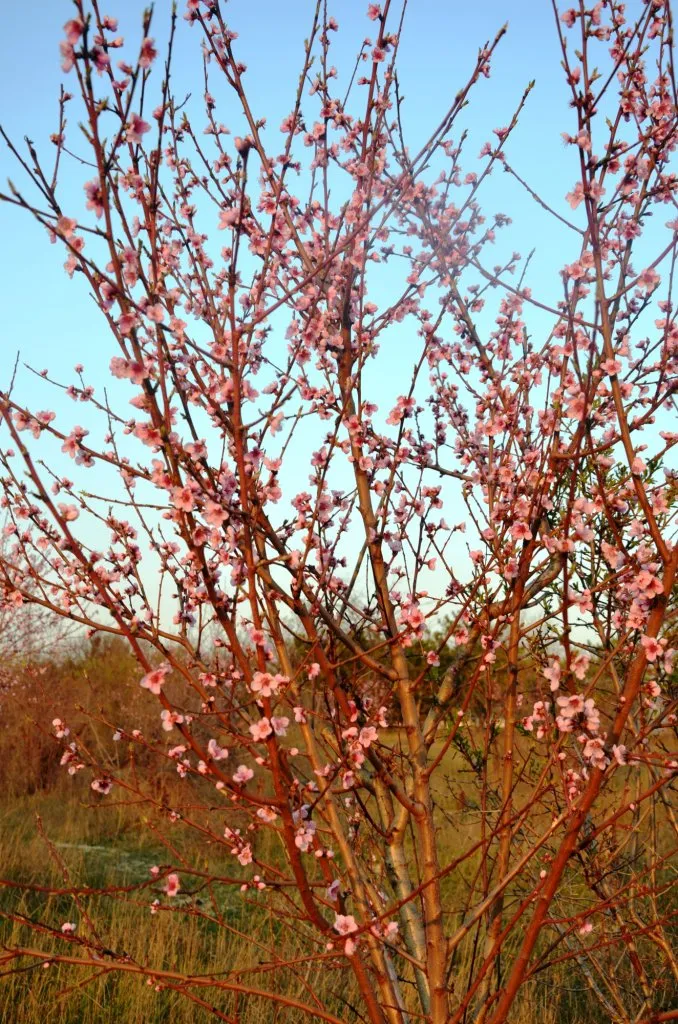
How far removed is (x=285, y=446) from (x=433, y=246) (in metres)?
2.08

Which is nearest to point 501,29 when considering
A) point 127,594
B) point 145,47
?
point 145,47

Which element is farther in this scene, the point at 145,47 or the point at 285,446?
the point at 285,446

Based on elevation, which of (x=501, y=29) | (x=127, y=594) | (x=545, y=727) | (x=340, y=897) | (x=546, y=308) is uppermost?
(x=501, y=29)

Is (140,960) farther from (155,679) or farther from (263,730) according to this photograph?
(263,730)

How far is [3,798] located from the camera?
9531 millimetres

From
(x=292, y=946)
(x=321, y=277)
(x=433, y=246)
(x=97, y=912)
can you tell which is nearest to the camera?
(x=321, y=277)

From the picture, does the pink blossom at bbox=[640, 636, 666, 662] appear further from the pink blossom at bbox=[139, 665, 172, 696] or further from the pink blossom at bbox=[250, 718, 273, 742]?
the pink blossom at bbox=[139, 665, 172, 696]

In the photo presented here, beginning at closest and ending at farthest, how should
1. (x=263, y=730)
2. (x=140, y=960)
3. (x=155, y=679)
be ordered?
(x=263, y=730) < (x=155, y=679) < (x=140, y=960)

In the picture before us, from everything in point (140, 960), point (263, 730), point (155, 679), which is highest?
point (155, 679)

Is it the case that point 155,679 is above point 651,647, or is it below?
above

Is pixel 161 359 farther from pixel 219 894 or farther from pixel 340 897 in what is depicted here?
pixel 219 894

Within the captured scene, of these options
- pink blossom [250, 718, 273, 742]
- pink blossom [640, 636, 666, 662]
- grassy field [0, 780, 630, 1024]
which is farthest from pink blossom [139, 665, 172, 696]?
pink blossom [640, 636, 666, 662]

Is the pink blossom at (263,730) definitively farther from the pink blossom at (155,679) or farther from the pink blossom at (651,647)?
the pink blossom at (651,647)

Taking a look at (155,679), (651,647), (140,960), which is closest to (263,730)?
(155,679)
